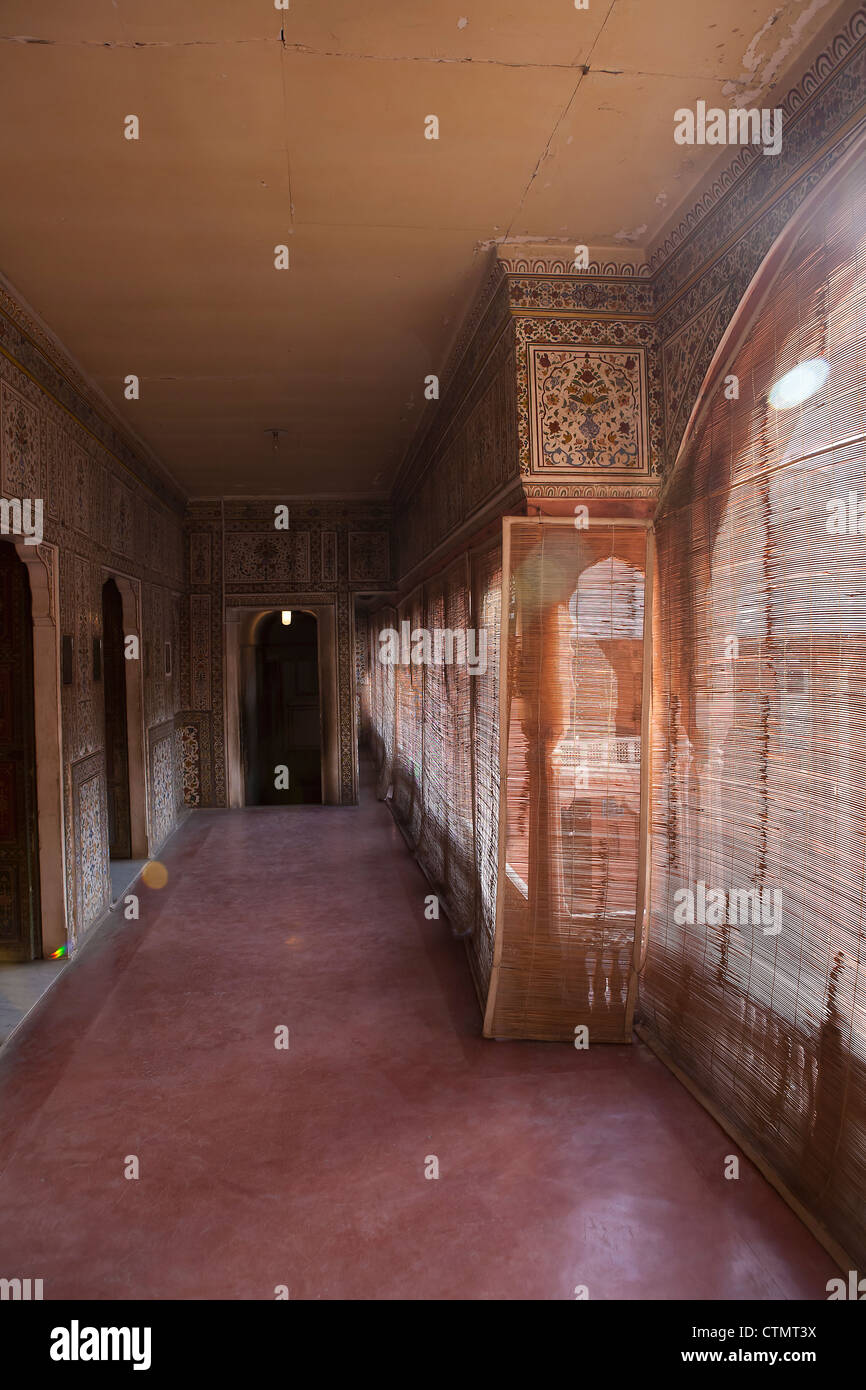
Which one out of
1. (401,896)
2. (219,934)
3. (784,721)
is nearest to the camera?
(784,721)

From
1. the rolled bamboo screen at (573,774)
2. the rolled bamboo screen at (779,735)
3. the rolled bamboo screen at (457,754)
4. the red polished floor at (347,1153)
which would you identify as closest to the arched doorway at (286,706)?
the rolled bamboo screen at (457,754)

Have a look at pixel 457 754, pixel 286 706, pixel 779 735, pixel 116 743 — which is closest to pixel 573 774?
pixel 779 735

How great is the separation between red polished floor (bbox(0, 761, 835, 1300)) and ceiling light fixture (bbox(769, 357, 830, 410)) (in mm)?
2360

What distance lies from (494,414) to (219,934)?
3.34 metres

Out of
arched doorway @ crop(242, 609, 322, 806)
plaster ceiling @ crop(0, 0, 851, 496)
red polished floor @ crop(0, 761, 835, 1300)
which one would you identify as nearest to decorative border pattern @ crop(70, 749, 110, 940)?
red polished floor @ crop(0, 761, 835, 1300)

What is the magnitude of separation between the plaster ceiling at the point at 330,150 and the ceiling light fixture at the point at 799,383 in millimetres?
863

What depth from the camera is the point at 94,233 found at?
10.8 feet

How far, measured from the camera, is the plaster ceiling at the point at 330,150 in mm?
2229

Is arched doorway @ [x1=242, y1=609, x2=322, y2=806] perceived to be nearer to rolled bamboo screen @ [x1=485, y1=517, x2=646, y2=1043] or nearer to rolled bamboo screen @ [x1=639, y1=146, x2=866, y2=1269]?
rolled bamboo screen @ [x1=485, y1=517, x2=646, y2=1043]

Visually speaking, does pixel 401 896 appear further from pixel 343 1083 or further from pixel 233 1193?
pixel 233 1193

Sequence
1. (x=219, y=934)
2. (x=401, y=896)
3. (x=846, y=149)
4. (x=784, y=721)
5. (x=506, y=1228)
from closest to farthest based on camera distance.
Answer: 1. (x=846, y=149)
2. (x=506, y=1228)
3. (x=784, y=721)
4. (x=219, y=934)
5. (x=401, y=896)

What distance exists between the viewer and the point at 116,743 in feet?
23.0
